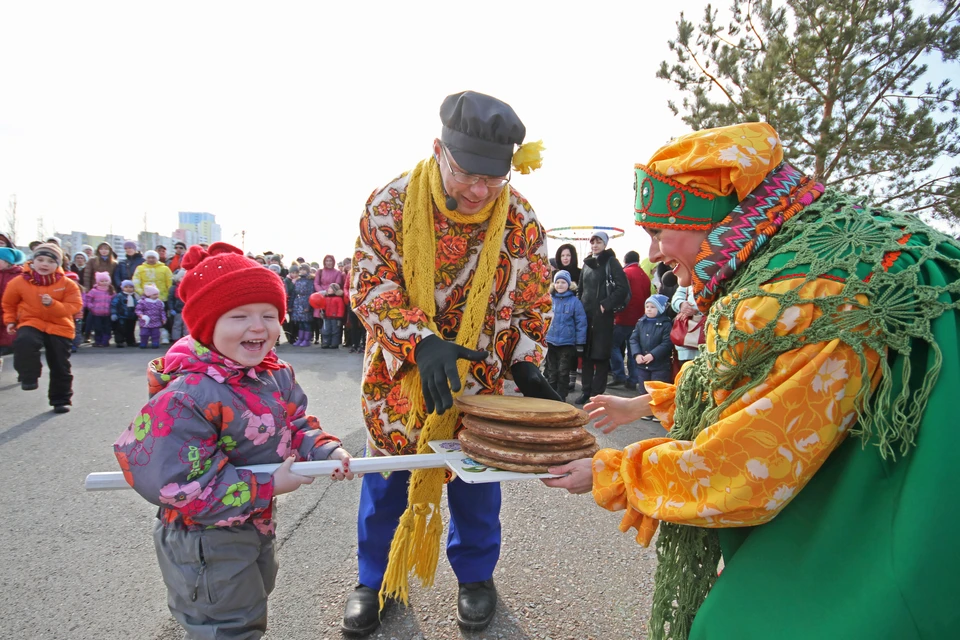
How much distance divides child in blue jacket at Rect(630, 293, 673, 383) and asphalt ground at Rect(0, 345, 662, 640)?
3126 millimetres

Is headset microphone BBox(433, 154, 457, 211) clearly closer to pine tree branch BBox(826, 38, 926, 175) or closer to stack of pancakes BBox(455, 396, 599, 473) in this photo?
stack of pancakes BBox(455, 396, 599, 473)

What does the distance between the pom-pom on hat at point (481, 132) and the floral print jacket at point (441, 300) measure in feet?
0.92

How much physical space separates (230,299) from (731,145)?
152 cm

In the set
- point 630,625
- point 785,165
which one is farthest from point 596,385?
point 785,165

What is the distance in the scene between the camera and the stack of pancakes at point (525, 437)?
1.73 m

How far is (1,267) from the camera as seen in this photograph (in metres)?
7.34

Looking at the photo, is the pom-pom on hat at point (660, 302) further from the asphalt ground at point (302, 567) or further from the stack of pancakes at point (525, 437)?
the stack of pancakes at point (525, 437)

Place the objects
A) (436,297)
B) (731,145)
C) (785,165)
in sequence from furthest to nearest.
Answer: (436,297), (785,165), (731,145)

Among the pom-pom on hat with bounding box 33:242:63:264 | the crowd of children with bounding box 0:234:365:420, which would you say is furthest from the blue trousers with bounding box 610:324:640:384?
the pom-pom on hat with bounding box 33:242:63:264

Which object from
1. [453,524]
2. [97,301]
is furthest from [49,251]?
[453,524]

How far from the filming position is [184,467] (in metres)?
1.59

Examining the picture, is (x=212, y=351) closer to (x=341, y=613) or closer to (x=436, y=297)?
(x=436, y=297)

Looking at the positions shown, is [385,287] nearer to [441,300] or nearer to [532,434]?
[441,300]

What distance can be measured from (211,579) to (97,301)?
36.4ft
